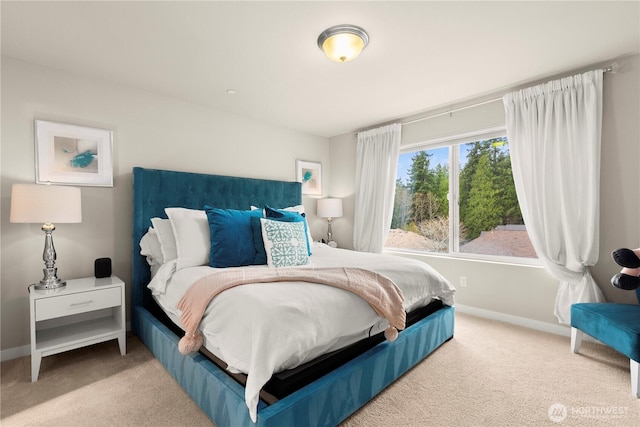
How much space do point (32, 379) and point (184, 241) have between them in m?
1.28

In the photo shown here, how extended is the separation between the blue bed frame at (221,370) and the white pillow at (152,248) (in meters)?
0.07

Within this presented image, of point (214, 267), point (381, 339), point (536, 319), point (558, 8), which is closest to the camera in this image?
point (558, 8)

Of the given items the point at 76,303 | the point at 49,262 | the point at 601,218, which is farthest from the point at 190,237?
the point at 601,218

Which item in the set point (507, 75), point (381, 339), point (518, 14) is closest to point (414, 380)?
point (381, 339)

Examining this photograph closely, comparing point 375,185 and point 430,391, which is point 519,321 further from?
point 375,185

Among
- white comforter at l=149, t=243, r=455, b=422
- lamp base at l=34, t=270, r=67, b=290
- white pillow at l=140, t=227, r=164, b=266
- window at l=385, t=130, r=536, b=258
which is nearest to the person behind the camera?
white comforter at l=149, t=243, r=455, b=422

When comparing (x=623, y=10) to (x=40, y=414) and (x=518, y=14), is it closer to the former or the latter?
(x=518, y=14)

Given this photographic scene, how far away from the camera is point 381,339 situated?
6.30ft

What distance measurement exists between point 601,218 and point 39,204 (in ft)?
14.2

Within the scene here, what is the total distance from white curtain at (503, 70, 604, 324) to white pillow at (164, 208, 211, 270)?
2.97 meters

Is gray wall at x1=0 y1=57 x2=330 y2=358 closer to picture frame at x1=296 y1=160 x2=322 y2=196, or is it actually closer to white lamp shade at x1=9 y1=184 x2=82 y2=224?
white lamp shade at x1=9 y1=184 x2=82 y2=224

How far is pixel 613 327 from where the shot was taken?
1891 mm

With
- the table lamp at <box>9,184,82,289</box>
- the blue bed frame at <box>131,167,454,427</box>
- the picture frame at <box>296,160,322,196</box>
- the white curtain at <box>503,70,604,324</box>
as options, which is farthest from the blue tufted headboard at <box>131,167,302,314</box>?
the white curtain at <box>503,70,604,324</box>

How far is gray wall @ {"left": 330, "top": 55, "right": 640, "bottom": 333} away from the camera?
2363mm
